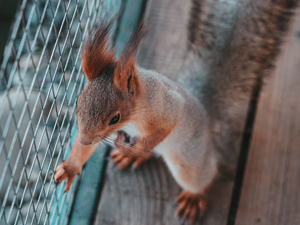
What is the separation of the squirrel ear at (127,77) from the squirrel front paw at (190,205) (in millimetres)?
502

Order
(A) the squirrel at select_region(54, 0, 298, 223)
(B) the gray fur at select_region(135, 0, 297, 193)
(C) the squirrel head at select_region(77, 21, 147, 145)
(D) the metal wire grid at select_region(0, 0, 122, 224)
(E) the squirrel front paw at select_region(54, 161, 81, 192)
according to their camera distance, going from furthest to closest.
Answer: (B) the gray fur at select_region(135, 0, 297, 193), (A) the squirrel at select_region(54, 0, 298, 223), (E) the squirrel front paw at select_region(54, 161, 81, 192), (C) the squirrel head at select_region(77, 21, 147, 145), (D) the metal wire grid at select_region(0, 0, 122, 224)

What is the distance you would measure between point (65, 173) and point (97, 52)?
1.10ft

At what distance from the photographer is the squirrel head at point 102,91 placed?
63 cm

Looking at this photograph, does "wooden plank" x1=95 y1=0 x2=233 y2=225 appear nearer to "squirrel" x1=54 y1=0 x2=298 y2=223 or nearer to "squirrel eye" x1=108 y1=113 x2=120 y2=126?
"squirrel" x1=54 y1=0 x2=298 y2=223

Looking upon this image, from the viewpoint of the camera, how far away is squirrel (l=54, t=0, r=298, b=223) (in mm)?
877

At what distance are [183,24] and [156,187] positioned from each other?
2.11 ft

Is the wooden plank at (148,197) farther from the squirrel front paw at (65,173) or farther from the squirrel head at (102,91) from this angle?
the squirrel head at (102,91)

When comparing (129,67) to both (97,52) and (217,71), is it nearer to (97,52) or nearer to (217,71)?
(97,52)

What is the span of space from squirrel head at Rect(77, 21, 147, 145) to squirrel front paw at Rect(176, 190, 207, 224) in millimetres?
495

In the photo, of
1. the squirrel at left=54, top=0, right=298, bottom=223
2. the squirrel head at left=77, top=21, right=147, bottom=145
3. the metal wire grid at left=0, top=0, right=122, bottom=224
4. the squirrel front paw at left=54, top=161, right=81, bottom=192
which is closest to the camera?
the metal wire grid at left=0, top=0, right=122, bottom=224

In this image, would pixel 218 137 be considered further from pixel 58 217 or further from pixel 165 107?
pixel 58 217

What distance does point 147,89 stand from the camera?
0.82 m

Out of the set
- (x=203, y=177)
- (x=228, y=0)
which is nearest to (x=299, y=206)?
(x=203, y=177)

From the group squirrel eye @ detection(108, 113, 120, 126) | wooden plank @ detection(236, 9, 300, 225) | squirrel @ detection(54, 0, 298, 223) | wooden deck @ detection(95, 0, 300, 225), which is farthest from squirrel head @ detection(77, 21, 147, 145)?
wooden plank @ detection(236, 9, 300, 225)
